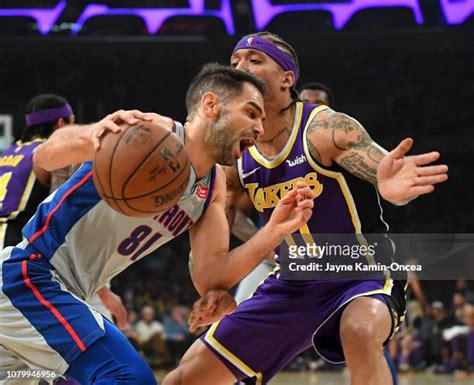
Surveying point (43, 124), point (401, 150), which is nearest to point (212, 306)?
point (401, 150)

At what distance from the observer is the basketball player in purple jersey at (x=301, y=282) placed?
4078 mm

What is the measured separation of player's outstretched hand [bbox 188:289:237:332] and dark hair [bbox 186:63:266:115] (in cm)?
82

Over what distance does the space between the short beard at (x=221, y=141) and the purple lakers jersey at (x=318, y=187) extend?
75 centimetres

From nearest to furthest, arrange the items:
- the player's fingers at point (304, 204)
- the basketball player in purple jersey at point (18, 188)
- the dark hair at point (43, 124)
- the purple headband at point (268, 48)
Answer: the player's fingers at point (304, 204) < the purple headband at point (268, 48) < the basketball player in purple jersey at point (18, 188) < the dark hair at point (43, 124)

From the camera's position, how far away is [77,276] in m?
3.56

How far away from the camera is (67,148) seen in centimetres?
342

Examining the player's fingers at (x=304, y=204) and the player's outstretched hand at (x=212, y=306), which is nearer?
the player's fingers at (x=304, y=204)

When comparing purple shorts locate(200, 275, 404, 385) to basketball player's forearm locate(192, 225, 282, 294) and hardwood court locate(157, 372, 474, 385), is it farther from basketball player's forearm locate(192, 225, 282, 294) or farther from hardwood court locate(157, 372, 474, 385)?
hardwood court locate(157, 372, 474, 385)

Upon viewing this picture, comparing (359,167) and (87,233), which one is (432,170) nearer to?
(359,167)

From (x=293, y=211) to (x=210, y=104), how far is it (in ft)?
1.92

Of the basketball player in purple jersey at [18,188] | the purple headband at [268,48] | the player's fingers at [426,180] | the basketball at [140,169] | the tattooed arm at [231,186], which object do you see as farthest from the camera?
the basketball player in purple jersey at [18,188]

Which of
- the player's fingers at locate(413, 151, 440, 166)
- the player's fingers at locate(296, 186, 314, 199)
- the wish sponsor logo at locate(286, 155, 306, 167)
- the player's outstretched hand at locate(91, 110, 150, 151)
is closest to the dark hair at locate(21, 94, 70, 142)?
the wish sponsor logo at locate(286, 155, 306, 167)

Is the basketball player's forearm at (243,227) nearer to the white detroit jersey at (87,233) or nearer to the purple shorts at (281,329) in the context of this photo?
the purple shorts at (281,329)

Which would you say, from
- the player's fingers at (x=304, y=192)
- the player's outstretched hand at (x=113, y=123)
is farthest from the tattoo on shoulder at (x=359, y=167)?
the player's outstretched hand at (x=113, y=123)
